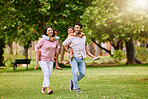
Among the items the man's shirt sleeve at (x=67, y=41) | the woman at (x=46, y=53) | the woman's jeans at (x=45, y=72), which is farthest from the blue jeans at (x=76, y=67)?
the woman's jeans at (x=45, y=72)

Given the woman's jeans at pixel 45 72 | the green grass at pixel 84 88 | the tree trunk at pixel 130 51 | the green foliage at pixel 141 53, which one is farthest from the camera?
the green foliage at pixel 141 53

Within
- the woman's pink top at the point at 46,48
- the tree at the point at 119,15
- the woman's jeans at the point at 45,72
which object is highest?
the tree at the point at 119,15

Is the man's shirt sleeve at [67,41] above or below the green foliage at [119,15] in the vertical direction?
below

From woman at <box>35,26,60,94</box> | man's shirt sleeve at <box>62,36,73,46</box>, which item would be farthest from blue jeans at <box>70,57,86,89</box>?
woman at <box>35,26,60,94</box>

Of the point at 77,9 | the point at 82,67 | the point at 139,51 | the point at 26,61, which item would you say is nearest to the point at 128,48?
the point at 139,51

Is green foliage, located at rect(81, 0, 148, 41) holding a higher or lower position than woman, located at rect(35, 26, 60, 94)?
higher

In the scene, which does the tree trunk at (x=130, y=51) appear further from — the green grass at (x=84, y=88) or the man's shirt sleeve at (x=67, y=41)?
the man's shirt sleeve at (x=67, y=41)

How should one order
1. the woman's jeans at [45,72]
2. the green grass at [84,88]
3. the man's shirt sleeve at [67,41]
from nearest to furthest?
1. the green grass at [84,88]
2. the woman's jeans at [45,72]
3. the man's shirt sleeve at [67,41]

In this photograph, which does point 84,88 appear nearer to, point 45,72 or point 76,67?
point 76,67

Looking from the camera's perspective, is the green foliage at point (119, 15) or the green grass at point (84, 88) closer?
the green grass at point (84, 88)

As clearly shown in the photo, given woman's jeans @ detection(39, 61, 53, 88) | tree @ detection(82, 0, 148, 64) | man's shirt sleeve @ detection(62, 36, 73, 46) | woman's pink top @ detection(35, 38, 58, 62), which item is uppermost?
tree @ detection(82, 0, 148, 64)

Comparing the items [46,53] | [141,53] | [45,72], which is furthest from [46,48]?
[141,53]

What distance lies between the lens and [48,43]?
396 inches

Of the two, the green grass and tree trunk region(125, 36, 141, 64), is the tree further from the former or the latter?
the green grass
